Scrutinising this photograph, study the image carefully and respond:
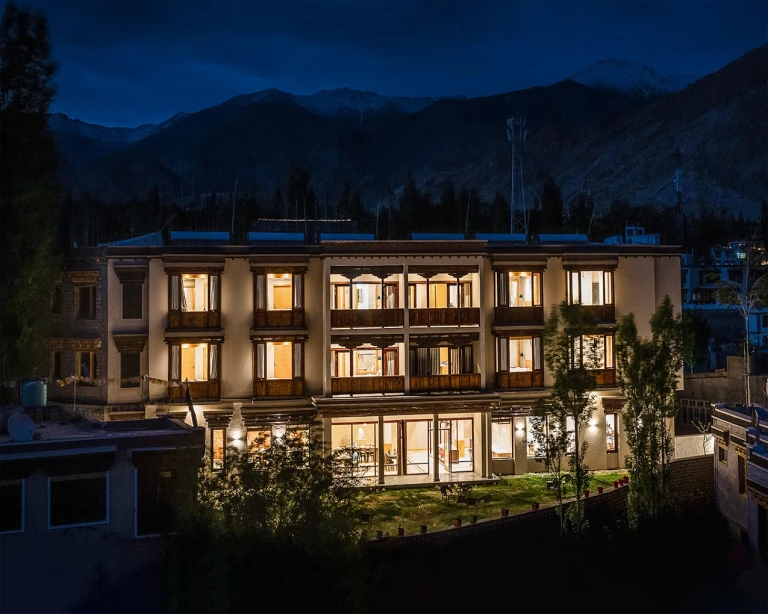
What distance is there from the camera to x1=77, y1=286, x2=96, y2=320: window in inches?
1160

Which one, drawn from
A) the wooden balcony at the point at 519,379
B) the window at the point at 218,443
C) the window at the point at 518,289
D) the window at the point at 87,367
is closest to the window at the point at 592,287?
the window at the point at 518,289

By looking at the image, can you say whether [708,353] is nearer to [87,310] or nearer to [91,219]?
[87,310]

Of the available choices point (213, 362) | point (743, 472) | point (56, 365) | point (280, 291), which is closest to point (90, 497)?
point (213, 362)

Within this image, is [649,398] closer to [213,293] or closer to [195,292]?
[213,293]

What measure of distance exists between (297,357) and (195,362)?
3860mm

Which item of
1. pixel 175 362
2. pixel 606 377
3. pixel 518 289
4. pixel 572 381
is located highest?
pixel 518 289

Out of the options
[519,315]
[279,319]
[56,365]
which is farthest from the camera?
[519,315]

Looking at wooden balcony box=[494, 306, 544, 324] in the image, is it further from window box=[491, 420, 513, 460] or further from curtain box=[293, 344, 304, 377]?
curtain box=[293, 344, 304, 377]

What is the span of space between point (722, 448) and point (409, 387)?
1148 centimetres

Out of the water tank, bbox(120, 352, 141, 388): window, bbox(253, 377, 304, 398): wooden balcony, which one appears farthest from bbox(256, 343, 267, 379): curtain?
the water tank

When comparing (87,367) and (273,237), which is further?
(273,237)

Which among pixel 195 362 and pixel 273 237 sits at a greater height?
pixel 273 237

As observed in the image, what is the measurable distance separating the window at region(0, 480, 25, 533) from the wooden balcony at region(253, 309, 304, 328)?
11950mm

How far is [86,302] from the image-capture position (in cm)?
2973
